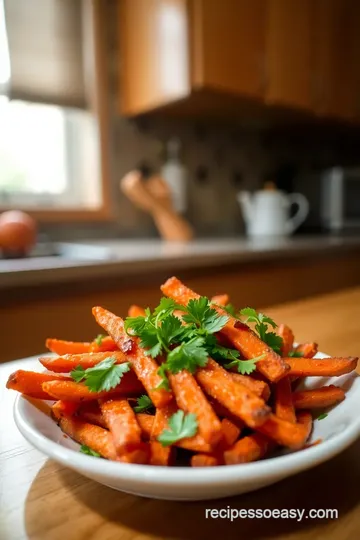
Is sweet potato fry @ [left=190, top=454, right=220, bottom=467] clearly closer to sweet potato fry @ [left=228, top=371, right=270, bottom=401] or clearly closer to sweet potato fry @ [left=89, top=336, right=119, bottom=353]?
sweet potato fry @ [left=228, top=371, right=270, bottom=401]

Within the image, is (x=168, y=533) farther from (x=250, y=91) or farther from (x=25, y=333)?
(x=250, y=91)

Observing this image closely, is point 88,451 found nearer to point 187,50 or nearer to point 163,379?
point 163,379

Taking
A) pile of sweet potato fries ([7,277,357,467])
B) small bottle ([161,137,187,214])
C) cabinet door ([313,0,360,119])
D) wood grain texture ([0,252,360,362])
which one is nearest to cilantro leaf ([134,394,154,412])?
pile of sweet potato fries ([7,277,357,467])

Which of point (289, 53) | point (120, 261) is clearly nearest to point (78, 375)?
point (120, 261)

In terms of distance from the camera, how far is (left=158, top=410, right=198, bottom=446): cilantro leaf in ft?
1.24

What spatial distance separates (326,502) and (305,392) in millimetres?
116

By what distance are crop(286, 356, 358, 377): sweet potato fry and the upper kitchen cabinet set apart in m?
1.76

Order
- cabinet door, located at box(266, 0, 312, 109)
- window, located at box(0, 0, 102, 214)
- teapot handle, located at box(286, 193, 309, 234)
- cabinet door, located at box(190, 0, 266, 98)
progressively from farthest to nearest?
1. teapot handle, located at box(286, 193, 309, 234)
2. cabinet door, located at box(266, 0, 312, 109)
3. window, located at box(0, 0, 102, 214)
4. cabinet door, located at box(190, 0, 266, 98)

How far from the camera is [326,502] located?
409 millimetres

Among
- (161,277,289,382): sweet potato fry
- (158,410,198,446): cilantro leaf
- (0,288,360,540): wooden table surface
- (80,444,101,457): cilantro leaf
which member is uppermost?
(161,277,289,382): sweet potato fry

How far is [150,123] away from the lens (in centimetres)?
247

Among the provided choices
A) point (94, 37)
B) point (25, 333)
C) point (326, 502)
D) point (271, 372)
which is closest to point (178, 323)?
point (271, 372)

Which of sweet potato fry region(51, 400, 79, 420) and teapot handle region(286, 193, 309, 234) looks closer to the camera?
sweet potato fry region(51, 400, 79, 420)

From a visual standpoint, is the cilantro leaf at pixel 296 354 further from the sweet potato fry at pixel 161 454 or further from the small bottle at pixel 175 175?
the small bottle at pixel 175 175
